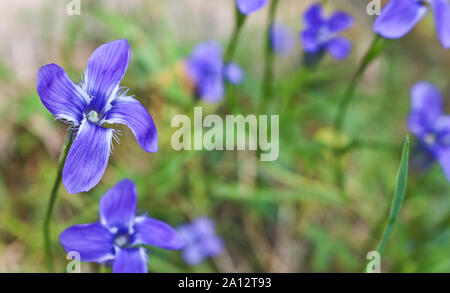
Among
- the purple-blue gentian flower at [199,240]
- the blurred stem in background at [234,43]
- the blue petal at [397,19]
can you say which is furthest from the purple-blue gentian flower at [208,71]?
the blue petal at [397,19]

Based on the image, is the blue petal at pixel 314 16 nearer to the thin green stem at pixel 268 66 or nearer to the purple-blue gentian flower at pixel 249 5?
the thin green stem at pixel 268 66

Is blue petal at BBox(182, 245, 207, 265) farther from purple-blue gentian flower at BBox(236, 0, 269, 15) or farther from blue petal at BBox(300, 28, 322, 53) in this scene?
purple-blue gentian flower at BBox(236, 0, 269, 15)

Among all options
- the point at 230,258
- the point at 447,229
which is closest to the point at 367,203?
the point at 447,229

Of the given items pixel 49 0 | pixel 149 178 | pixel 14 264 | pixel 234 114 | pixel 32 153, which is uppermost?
pixel 49 0

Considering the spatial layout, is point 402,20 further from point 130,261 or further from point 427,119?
point 130,261

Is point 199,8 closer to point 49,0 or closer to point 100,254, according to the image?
point 49,0

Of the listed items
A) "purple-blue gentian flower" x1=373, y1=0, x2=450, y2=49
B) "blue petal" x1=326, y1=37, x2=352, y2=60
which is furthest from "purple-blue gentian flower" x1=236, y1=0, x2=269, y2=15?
"blue petal" x1=326, y1=37, x2=352, y2=60
